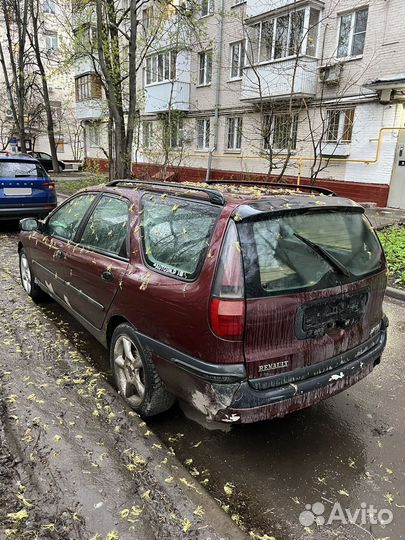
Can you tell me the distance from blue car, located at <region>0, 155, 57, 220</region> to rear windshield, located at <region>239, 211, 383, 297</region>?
7.79 meters

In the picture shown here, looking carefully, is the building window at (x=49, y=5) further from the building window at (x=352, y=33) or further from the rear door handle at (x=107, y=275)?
the rear door handle at (x=107, y=275)

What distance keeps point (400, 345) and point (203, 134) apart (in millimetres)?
17232

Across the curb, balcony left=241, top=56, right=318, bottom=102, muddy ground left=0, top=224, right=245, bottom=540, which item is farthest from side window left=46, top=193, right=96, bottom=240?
balcony left=241, top=56, right=318, bottom=102

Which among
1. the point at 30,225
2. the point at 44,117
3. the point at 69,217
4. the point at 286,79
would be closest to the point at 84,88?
the point at 44,117

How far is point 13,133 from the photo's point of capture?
31156 mm

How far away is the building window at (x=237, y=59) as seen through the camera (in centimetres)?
1720

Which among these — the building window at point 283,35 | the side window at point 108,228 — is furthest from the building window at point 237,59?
the side window at point 108,228

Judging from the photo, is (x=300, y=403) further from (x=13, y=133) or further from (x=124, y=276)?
(x=13, y=133)

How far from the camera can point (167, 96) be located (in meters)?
20.0

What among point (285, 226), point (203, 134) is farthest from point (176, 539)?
point (203, 134)

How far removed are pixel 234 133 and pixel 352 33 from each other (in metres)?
6.03

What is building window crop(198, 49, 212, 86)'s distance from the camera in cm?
1892

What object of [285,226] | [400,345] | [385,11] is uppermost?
[385,11]

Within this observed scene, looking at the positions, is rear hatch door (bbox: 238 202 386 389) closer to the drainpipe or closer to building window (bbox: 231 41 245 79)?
the drainpipe
